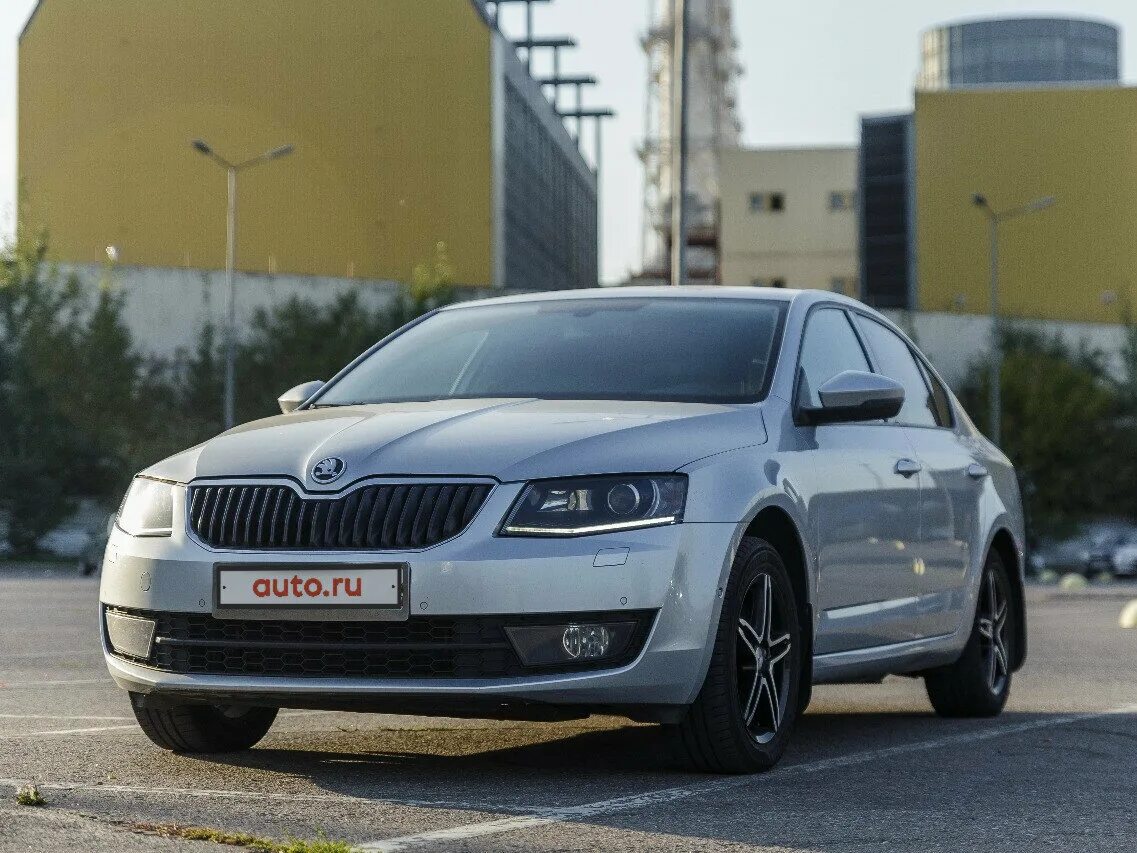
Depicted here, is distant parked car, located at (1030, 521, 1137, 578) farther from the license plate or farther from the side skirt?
the license plate

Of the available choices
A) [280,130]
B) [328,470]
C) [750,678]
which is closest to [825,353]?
[750,678]

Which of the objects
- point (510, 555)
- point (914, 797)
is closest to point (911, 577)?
point (914, 797)

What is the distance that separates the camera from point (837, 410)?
7.09 meters

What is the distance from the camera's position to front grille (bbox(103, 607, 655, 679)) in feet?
19.2

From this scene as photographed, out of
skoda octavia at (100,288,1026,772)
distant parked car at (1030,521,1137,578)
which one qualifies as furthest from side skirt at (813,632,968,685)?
distant parked car at (1030,521,1137,578)

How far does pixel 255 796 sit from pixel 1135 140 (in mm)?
70277

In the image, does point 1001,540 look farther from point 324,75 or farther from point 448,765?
point 324,75

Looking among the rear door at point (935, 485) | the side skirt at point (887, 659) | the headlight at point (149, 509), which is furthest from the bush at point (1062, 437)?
the headlight at point (149, 509)

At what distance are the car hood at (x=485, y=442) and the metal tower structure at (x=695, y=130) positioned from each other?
7429 cm

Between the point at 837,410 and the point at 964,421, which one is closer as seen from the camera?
the point at 837,410

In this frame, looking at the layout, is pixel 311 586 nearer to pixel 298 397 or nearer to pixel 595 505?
pixel 595 505

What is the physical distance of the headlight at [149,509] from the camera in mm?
6262

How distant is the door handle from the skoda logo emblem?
259 centimetres

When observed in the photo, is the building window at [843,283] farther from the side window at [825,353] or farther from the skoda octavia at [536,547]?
the skoda octavia at [536,547]
